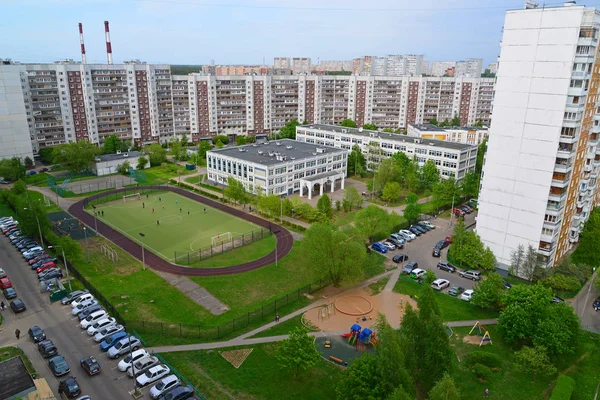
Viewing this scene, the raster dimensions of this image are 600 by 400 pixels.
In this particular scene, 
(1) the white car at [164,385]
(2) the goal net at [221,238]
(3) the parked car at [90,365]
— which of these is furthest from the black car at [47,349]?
(2) the goal net at [221,238]

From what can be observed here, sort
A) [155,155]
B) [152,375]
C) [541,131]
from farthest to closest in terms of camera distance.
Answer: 1. [155,155]
2. [541,131]
3. [152,375]

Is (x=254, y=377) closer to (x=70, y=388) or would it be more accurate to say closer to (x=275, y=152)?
(x=70, y=388)

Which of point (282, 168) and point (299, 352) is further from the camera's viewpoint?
point (282, 168)

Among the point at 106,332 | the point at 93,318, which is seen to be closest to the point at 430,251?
the point at 106,332

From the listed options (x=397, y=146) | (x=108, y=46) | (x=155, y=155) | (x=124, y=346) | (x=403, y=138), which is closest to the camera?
(x=124, y=346)

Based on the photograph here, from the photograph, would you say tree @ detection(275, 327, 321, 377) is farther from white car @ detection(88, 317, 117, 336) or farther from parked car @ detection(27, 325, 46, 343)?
parked car @ detection(27, 325, 46, 343)

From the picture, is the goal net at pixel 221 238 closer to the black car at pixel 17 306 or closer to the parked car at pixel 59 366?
the black car at pixel 17 306
